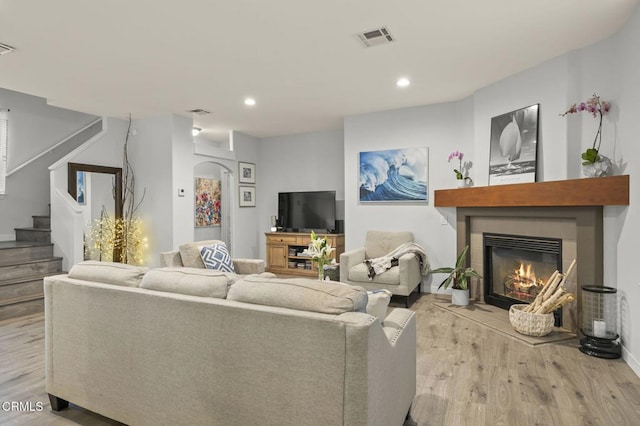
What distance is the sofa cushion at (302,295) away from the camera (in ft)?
5.08

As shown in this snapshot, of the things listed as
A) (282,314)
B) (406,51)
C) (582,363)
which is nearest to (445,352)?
(582,363)

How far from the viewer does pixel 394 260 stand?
473cm

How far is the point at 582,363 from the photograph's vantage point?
2871 millimetres

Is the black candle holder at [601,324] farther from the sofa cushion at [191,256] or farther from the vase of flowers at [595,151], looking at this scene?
the sofa cushion at [191,256]

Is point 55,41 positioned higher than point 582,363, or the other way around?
point 55,41

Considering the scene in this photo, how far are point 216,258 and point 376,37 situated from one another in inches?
108

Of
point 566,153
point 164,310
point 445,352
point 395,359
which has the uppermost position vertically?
point 566,153

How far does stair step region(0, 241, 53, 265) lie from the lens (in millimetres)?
4559

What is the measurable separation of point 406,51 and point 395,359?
9.03ft

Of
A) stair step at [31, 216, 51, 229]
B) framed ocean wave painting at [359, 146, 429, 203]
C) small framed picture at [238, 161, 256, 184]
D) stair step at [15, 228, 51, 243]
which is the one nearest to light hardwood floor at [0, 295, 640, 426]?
stair step at [15, 228, 51, 243]

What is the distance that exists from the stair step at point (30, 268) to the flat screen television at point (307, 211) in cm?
348

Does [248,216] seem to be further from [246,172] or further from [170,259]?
[170,259]

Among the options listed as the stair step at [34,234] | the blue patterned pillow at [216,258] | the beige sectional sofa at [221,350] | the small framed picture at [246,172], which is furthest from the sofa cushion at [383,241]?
the stair step at [34,234]

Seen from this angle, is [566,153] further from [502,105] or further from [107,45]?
A: [107,45]
